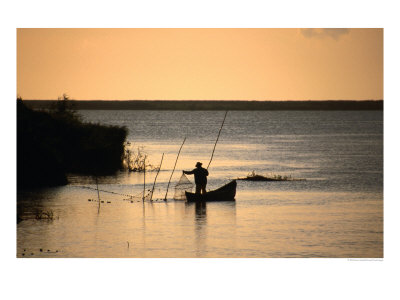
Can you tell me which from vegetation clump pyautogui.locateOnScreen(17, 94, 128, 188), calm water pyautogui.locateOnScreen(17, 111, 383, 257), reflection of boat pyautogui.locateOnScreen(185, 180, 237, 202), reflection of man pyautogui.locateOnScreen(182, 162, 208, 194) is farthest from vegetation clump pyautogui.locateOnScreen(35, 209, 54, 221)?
vegetation clump pyautogui.locateOnScreen(17, 94, 128, 188)

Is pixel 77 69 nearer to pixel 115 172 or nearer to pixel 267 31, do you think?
pixel 267 31

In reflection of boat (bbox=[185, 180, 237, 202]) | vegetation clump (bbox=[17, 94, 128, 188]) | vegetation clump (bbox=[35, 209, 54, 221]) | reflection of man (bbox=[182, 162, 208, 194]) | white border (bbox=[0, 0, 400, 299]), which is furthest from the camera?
vegetation clump (bbox=[17, 94, 128, 188])

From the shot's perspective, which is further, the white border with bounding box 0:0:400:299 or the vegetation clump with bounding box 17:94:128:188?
the vegetation clump with bounding box 17:94:128:188

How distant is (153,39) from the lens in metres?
22.8

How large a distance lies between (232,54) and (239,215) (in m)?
5.16

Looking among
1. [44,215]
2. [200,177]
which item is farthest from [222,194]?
[44,215]

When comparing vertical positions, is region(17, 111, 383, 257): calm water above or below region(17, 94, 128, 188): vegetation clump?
below

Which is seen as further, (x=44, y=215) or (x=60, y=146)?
(x=60, y=146)

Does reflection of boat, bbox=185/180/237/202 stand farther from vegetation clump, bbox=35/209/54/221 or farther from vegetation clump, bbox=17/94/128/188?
vegetation clump, bbox=17/94/128/188

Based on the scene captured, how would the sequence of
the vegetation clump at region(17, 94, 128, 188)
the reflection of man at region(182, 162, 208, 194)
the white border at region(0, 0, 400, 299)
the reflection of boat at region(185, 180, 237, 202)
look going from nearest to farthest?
the white border at region(0, 0, 400, 299), the reflection of man at region(182, 162, 208, 194), the reflection of boat at region(185, 180, 237, 202), the vegetation clump at region(17, 94, 128, 188)

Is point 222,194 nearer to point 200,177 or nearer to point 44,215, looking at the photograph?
point 200,177

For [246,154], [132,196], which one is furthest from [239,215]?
[246,154]

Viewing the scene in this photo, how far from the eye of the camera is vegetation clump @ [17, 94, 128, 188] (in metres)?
25.9

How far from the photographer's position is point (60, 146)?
29797mm
